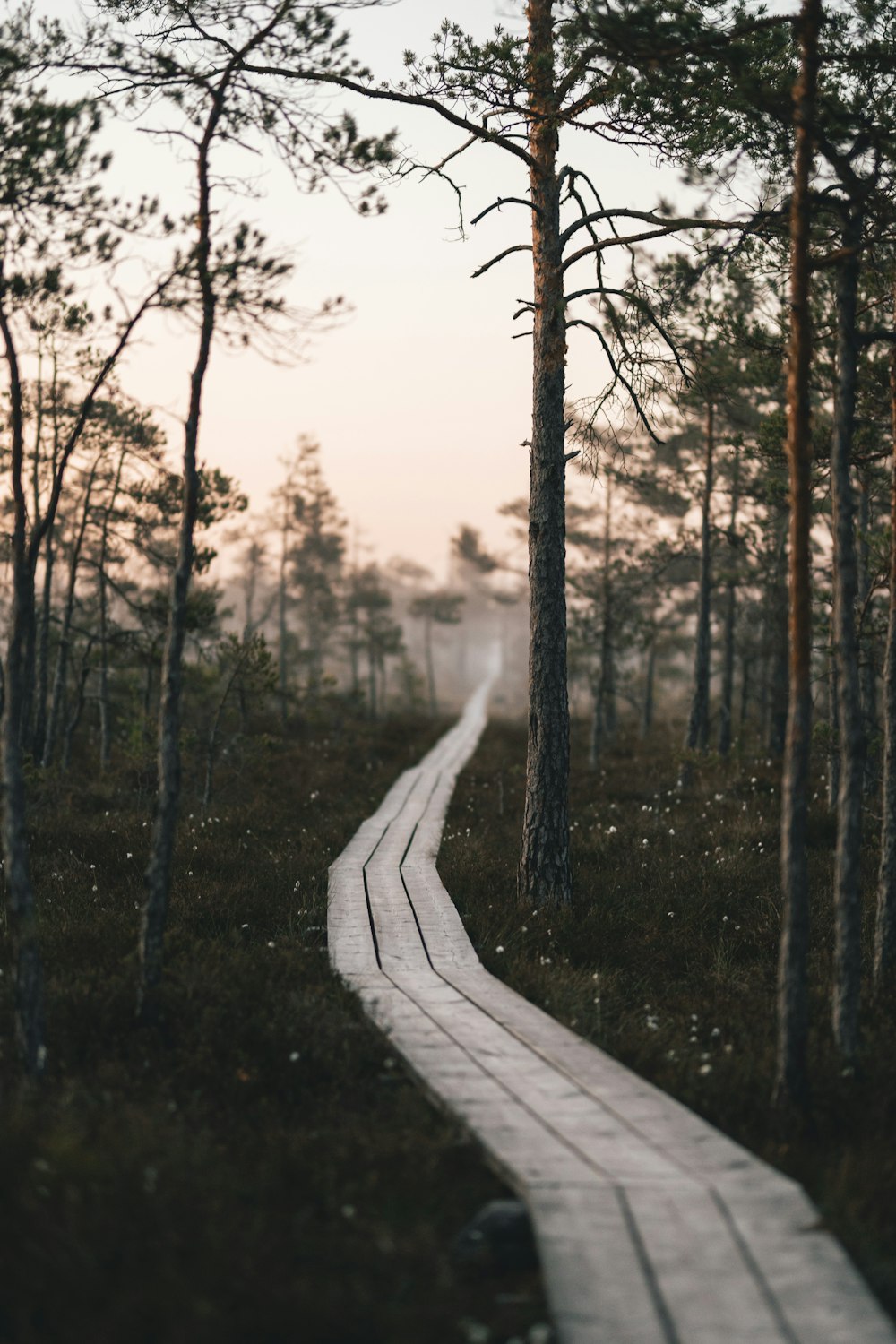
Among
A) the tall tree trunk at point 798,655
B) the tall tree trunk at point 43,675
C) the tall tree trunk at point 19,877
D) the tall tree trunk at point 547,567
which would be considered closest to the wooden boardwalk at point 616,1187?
the tall tree trunk at point 798,655

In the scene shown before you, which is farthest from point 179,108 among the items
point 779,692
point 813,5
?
point 779,692

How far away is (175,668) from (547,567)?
468 cm

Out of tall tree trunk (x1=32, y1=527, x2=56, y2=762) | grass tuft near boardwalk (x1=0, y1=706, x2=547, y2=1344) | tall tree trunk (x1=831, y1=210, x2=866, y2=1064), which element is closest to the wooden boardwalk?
grass tuft near boardwalk (x1=0, y1=706, x2=547, y2=1344)

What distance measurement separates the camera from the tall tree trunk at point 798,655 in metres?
6.03

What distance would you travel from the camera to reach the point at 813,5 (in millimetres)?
6219

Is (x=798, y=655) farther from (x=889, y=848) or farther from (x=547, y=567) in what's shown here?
(x=547, y=567)

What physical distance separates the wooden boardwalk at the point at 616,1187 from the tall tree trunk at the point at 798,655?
0.84 m

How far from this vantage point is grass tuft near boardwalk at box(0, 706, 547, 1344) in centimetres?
388

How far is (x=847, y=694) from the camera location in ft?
21.8

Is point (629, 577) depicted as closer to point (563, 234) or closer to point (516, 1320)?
point (563, 234)

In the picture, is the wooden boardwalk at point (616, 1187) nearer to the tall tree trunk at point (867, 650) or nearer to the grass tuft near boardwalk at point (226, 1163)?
the grass tuft near boardwalk at point (226, 1163)

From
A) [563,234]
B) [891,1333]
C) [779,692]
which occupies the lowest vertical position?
[891,1333]

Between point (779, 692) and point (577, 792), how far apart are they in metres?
4.99

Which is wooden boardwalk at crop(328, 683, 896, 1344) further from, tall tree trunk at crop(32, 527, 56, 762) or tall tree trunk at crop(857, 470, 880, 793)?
tall tree trunk at crop(32, 527, 56, 762)
